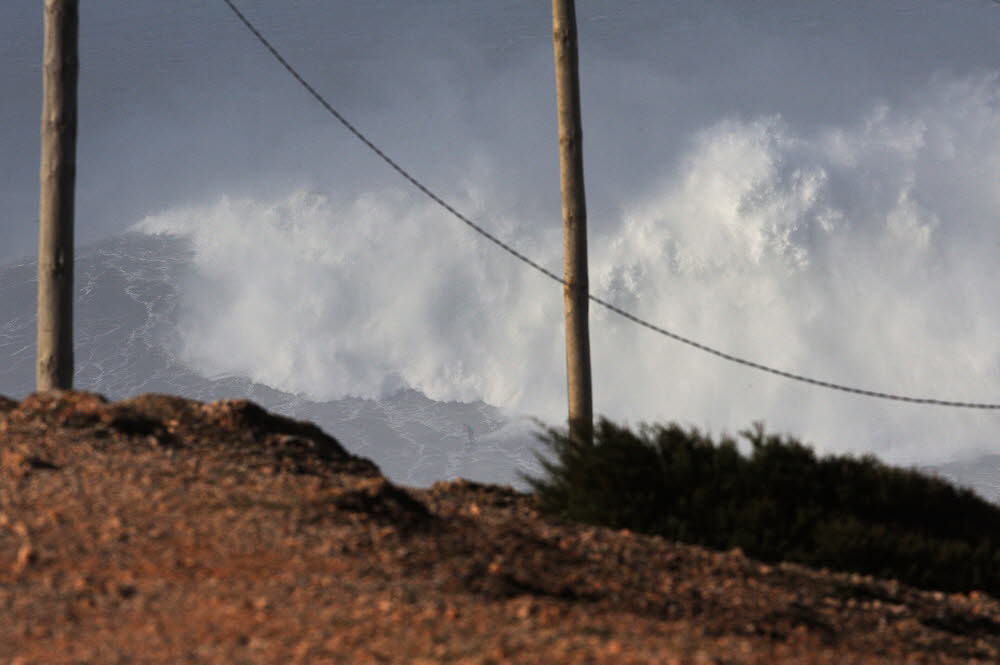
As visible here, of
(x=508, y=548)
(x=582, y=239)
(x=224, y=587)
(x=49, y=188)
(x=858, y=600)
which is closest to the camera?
(x=224, y=587)

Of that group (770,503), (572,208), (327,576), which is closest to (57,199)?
(572,208)

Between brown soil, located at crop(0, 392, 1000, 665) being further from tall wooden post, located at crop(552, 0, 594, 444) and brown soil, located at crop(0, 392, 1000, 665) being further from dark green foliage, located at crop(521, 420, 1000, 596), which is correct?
tall wooden post, located at crop(552, 0, 594, 444)

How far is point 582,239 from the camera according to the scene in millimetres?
15469

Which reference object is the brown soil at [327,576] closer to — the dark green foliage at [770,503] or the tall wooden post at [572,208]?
the dark green foliage at [770,503]

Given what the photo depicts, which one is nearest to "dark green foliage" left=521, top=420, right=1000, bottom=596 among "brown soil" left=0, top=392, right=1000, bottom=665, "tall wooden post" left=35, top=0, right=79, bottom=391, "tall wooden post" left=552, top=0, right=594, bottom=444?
"brown soil" left=0, top=392, right=1000, bottom=665

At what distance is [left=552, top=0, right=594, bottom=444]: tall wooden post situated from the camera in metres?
15.3

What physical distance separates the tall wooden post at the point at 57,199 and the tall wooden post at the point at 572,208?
5.55 m

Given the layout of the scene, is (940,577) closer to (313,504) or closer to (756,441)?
(756,441)

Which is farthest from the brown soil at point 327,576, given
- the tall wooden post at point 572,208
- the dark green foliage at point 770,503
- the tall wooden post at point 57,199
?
the tall wooden post at point 572,208

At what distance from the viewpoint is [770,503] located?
463 inches

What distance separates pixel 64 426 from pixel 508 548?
15.5ft

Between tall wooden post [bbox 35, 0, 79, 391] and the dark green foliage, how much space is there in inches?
204

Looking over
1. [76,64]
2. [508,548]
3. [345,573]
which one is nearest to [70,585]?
[345,573]

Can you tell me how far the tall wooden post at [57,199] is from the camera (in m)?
13.5
